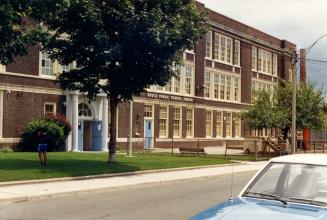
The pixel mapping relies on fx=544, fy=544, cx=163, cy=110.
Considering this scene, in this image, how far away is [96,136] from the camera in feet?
125

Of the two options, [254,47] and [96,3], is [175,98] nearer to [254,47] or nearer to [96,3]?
[254,47]

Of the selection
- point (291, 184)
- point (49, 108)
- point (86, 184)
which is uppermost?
point (49, 108)

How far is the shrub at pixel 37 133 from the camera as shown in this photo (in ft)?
104

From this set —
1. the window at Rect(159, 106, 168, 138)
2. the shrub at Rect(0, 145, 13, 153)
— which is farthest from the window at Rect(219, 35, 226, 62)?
the shrub at Rect(0, 145, 13, 153)

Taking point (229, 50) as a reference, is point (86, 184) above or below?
below

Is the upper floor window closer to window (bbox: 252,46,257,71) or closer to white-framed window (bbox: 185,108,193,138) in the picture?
white-framed window (bbox: 185,108,193,138)

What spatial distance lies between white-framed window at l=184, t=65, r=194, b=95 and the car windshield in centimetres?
4171

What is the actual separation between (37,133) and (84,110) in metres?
5.93

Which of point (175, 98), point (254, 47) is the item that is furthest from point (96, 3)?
point (254, 47)

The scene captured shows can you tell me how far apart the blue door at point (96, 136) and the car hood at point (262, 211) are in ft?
105

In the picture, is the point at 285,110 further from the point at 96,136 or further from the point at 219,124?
the point at 96,136

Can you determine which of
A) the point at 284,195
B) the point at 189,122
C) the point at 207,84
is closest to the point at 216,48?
the point at 207,84

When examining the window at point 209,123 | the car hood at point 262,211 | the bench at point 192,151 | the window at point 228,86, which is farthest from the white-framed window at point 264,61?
the car hood at point 262,211

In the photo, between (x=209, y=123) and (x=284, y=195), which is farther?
(x=209, y=123)
